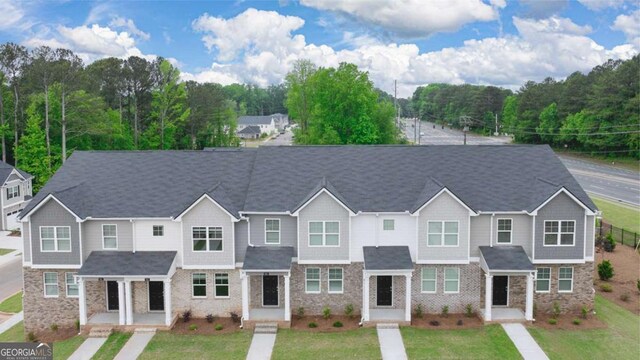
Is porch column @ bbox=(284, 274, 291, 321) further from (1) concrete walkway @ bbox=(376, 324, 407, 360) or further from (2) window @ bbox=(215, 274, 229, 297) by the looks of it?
(1) concrete walkway @ bbox=(376, 324, 407, 360)

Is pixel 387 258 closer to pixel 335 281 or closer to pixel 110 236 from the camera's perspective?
pixel 335 281

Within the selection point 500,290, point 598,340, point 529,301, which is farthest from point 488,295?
point 598,340

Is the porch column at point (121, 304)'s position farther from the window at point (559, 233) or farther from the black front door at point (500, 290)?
the window at point (559, 233)

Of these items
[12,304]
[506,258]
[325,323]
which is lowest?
[12,304]

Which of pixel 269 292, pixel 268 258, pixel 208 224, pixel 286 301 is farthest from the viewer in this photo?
pixel 269 292

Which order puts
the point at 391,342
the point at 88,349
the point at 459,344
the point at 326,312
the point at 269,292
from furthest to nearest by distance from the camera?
1. the point at 269,292
2. the point at 326,312
3. the point at 88,349
4. the point at 391,342
5. the point at 459,344

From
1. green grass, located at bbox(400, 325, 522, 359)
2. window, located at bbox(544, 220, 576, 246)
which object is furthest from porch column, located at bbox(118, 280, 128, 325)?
window, located at bbox(544, 220, 576, 246)

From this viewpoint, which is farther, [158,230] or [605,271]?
[605,271]
